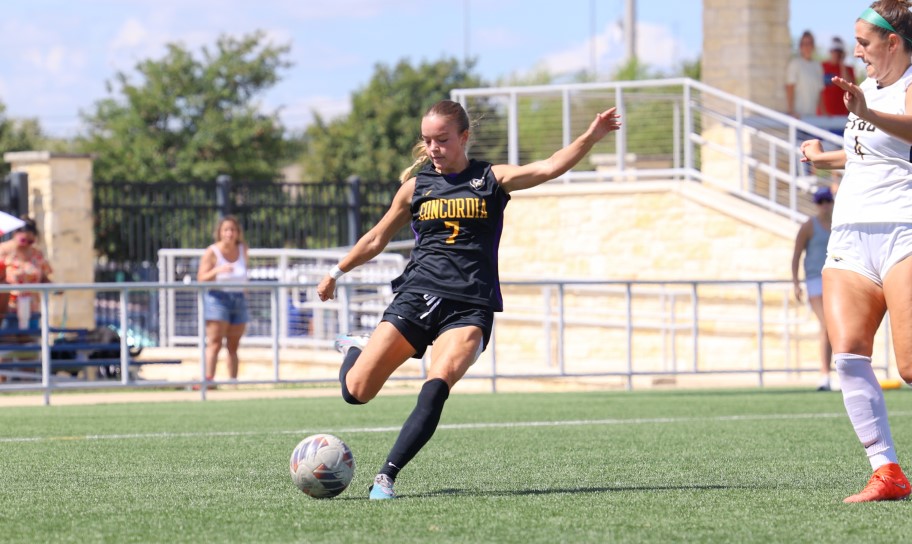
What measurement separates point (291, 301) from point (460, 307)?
13.9 meters

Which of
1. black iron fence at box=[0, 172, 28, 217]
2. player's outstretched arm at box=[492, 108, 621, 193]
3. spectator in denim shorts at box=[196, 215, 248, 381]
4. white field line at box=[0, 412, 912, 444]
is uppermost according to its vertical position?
black iron fence at box=[0, 172, 28, 217]

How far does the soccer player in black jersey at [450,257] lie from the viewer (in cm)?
657

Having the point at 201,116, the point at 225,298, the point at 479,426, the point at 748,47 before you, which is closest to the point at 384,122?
the point at 201,116

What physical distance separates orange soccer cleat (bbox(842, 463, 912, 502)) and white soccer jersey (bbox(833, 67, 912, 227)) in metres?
1.04

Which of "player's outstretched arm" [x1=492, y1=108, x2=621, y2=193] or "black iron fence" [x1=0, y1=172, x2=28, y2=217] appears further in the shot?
"black iron fence" [x1=0, y1=172, x2=28, y2=217]

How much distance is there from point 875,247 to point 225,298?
10168 mm

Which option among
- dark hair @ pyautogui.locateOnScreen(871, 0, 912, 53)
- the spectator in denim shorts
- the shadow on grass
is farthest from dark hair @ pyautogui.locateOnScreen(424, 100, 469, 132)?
the spectator in denim shorts

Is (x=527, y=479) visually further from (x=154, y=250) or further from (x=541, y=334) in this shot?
(x=154, y=250)

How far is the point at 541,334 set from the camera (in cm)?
2123

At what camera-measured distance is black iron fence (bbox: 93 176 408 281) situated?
24047 mm

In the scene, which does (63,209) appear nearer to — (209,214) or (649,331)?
(209,214)

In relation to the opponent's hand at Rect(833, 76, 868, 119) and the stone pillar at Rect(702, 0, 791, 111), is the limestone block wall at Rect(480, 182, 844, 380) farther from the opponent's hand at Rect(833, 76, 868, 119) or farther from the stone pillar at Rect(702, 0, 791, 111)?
the opponent's hand at Rect(833, 76, 868, 119)

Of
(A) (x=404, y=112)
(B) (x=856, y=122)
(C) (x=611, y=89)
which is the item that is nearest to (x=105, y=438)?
(B) (x=856, y=122)

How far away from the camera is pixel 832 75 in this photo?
70.8ft
